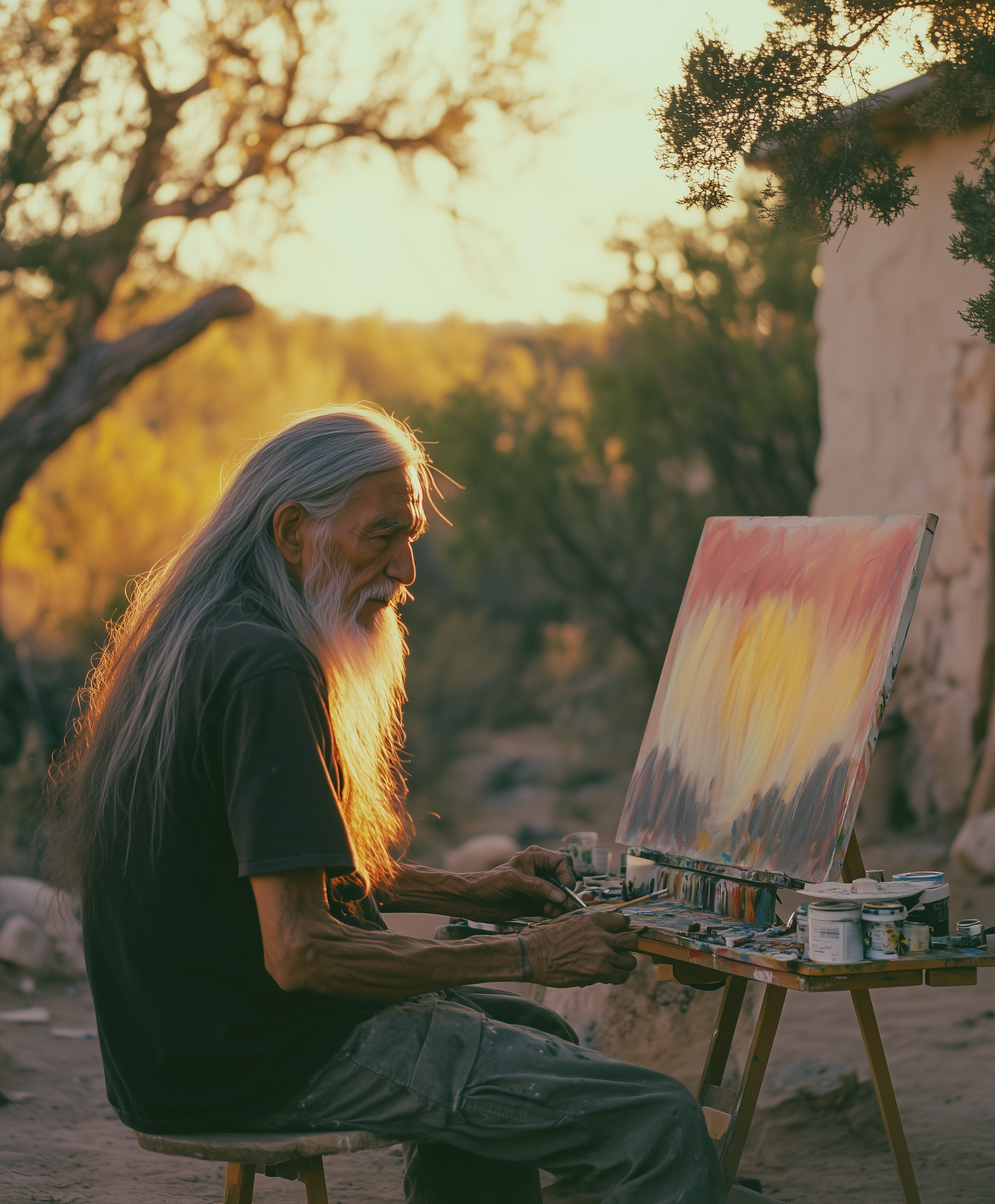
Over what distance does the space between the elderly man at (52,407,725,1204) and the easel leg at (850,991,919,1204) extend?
65 centimetres

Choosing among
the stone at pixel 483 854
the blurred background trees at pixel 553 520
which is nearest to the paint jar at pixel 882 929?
the stone at pixel 483 854

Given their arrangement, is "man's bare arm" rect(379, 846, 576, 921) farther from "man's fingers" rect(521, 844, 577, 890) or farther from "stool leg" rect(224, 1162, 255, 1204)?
"stool leg" rect(224, 1162, 255, 1204)

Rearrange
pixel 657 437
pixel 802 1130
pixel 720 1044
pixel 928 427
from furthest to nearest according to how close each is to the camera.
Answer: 1. pixel 657 437
2. pixel 928 427
3. pixel 802 1130
4. pixel 720 1044

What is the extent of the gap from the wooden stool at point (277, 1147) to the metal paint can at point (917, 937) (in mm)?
903

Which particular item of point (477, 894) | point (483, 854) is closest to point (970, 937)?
point (477, 894)

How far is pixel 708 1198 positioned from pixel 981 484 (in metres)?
4.54

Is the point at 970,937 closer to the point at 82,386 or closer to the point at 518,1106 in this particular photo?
the point at 518,1106

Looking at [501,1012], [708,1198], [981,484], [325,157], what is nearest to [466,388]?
[325,157]

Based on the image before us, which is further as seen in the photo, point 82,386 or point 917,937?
point 82,386

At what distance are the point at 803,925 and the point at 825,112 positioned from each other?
5.17ft

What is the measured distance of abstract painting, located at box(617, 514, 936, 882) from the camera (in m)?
2.48

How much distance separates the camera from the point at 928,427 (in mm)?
6203

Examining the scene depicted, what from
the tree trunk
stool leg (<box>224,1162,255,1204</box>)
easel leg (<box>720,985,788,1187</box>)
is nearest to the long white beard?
stool leg (<box>224,1162,255,1204</box>)

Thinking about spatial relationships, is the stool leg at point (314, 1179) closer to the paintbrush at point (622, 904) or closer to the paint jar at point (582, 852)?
the paintbrush at point (622, 904)
